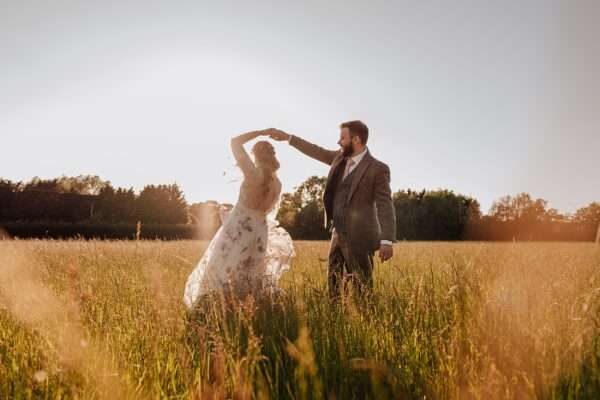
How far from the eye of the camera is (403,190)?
242ft

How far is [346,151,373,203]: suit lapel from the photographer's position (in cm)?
495

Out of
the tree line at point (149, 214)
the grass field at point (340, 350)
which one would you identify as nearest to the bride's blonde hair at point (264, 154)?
the grass field at point (340, 350)

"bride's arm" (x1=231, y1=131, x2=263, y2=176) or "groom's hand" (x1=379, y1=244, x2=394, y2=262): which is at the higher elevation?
"bride's arm" (x1=231, y1=131, x2=263, y2=176)

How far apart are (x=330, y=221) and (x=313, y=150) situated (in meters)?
1.51

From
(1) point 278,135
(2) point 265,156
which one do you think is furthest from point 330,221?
(1) point 278,135

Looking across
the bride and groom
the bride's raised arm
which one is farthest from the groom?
the bride's raised arm

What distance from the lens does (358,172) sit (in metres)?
4.99

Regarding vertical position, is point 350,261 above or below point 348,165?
below

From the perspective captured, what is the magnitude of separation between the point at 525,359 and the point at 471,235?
60.6 metres

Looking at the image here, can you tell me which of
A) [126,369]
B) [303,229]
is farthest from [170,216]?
[126,369]

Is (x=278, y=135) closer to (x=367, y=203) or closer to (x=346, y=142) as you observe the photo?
(x=346, y=142)

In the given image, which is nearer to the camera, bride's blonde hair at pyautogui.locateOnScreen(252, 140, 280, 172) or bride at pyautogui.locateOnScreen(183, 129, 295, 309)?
bride at pyautogui.locateOnScreen(183, 129, 295, 309)

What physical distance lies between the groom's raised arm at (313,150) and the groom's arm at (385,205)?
1.45 meters

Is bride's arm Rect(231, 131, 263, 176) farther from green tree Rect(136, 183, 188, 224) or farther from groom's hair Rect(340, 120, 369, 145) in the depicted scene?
green tree Rect(136, 183, 188, 224)
